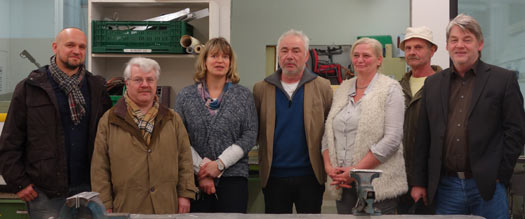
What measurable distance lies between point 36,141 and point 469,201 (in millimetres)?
2032

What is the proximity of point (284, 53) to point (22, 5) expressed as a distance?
2487mm

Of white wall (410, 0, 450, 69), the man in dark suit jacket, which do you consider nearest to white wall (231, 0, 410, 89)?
white wall (410, 0, 450, 69)

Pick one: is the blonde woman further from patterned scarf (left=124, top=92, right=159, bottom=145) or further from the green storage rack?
the green storage rack

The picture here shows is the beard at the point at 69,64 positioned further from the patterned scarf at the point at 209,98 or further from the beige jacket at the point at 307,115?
the beige jacket at the point at 307,115

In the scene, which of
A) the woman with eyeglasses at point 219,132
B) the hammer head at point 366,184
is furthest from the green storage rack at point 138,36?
the hammer head at point 366,184

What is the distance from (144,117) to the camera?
Result: 239cm

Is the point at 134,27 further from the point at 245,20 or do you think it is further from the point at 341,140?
the point at 341,140

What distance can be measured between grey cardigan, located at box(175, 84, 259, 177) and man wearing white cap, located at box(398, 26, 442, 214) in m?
0.83

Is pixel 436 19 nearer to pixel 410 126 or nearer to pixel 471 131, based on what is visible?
pixel 410 126

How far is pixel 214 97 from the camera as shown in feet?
8.70

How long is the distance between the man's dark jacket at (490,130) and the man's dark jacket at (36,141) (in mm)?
1782

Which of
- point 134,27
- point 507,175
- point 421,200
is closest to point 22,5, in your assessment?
point 134,27

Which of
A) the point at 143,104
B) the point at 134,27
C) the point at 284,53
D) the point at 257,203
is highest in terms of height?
the point at 134,27

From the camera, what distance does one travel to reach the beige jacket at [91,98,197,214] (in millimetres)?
2297
